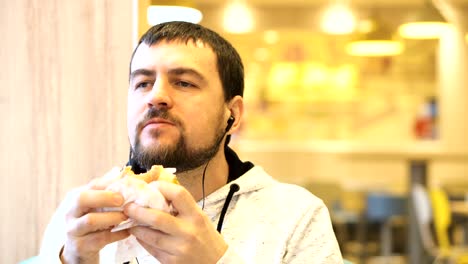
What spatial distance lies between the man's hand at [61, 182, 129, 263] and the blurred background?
1.00 m

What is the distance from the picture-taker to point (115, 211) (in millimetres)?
1390

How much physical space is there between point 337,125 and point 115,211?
9.05 meters

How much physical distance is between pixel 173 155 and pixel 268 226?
1.10 feet

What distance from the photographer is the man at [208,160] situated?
66.7 inches

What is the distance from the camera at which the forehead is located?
5.85ft

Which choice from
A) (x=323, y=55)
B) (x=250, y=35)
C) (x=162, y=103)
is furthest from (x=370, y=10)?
(x=162, y=103)

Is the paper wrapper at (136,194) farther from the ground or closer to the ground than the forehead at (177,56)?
→ closer to the ground

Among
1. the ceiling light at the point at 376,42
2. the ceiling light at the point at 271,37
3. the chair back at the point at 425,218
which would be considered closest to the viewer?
the chair back at the point at 425,218

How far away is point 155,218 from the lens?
1.34 meters

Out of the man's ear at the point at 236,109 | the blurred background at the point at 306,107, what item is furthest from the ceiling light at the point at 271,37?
the man's ear at the point at 236,109

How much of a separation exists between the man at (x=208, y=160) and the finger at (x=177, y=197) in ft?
0.33

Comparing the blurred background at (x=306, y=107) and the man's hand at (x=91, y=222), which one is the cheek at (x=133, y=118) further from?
the blurred background at (x=306, y=107)

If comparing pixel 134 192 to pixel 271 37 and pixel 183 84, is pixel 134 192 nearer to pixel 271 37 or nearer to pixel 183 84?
pixel 183 84

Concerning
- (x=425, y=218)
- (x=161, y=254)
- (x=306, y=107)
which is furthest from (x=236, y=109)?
(x=306, y=107)
